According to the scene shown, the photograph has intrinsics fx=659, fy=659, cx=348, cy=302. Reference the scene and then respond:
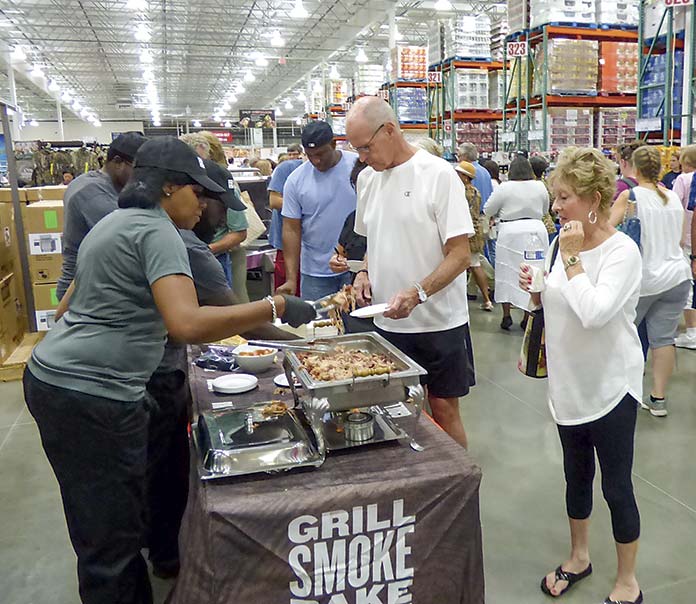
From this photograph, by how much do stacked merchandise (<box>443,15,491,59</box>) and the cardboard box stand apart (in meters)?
6.73

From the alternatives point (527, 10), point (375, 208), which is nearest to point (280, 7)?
point (527, 10)

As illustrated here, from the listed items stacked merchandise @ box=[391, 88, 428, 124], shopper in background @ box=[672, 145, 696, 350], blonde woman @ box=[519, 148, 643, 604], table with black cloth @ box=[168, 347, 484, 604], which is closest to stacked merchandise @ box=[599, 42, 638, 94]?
shopper in background @ box=[672, 145, 696, 350]

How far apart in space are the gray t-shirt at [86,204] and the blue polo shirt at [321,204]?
1102mm

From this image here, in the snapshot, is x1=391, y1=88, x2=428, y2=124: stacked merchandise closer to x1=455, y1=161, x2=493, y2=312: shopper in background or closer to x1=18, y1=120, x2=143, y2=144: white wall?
x1=455, y1=161, x2=493, y2=312: shopper in background

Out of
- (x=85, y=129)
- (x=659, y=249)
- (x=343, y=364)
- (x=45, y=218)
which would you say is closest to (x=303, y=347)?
(x=343, y=364)

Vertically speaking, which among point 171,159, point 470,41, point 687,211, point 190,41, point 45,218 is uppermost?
point 190,41

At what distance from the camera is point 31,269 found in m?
5.50

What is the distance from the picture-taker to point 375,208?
2.58m

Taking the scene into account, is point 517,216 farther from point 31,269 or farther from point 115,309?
point 115,309

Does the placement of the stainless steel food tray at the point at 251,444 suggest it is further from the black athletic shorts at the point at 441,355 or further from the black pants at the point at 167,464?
the black athletic shorts at the point at 441,355

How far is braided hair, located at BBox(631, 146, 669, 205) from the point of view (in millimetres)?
3838

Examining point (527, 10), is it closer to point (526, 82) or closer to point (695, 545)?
point (526, 82)

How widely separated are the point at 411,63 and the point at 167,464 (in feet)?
30.5

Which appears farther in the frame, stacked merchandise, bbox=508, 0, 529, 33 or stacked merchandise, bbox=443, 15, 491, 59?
stacked merchandise, bbox=443, 15, 491, 59
